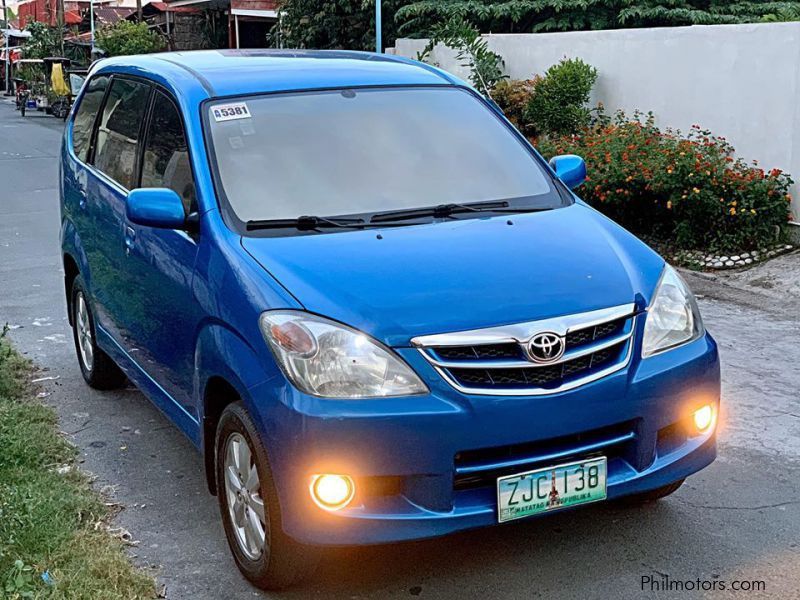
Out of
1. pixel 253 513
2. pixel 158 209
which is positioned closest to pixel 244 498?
pixel 253 513

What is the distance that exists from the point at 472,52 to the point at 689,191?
6223mm

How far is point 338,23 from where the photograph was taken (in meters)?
19.9

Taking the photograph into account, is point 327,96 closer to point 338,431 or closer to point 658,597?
point 338,431

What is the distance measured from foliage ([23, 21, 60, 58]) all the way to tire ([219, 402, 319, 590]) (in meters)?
42.7

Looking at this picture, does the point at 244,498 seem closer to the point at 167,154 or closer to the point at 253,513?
the point at 253,513

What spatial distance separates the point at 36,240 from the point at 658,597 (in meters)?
8.89

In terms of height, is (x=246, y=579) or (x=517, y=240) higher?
(x=517, y=240)

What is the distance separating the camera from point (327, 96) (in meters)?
4.60

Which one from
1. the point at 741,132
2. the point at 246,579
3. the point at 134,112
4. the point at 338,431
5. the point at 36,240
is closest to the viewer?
the point at 338,431

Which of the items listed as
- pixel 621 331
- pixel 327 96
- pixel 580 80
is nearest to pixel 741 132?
pixel 580 80

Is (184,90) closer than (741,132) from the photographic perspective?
Yes

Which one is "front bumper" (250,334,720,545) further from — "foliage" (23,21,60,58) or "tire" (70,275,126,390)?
"foliage" (23,21,60,58)

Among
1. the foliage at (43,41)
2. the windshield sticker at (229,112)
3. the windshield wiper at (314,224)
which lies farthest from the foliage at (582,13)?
the foliage at (43,41)

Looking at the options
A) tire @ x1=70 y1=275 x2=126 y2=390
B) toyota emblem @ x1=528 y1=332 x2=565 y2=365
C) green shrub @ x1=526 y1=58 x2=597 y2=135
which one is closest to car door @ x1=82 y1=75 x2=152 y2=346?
tire @ x1=70 y1=275 x2=126 y2=390
